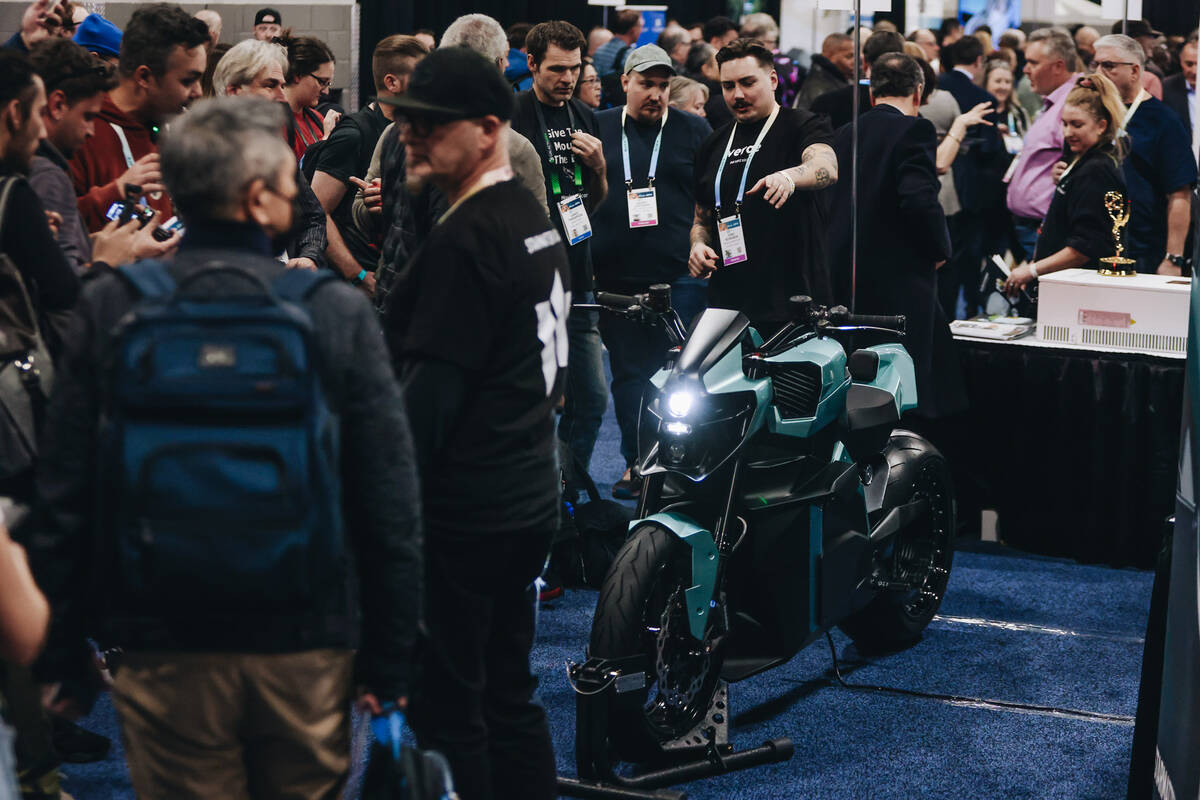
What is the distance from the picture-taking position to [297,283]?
184cm

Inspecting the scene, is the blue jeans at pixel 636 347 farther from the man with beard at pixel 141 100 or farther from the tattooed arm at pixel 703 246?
the man with beard at pixel 141 100

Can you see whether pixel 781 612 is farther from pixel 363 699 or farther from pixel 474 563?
pixel 363 699

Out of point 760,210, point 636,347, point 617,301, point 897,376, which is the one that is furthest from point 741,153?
point 617,301

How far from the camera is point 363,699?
77.7 inches

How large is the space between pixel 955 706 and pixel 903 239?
1904mm

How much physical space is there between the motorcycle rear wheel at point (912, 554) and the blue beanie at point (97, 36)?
262 centimetres

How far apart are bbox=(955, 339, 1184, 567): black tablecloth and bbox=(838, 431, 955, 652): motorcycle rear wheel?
866 mm

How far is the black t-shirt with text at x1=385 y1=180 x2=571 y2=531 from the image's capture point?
2.30 m

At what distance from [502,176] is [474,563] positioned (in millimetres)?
661

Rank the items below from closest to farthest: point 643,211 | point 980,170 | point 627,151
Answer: point 643,211 → point 627,151 → point 980,170

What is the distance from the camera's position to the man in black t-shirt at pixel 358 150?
15.1 ft

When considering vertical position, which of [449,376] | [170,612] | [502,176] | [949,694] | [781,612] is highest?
[502,176]

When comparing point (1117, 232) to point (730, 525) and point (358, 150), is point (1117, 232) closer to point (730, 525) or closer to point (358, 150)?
point (730, 525)

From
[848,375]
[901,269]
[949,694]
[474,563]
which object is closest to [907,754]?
[949,694]
